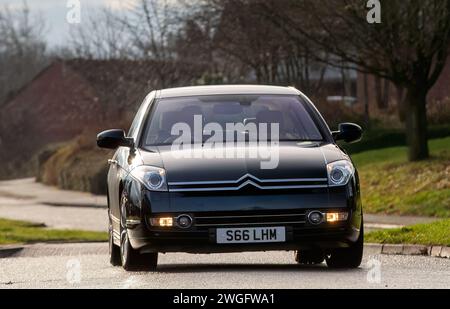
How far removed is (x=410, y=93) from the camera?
99.2ft

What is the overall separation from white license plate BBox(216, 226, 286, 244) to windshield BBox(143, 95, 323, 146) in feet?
4.04

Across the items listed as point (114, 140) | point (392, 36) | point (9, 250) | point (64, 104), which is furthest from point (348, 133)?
point (64, 104)

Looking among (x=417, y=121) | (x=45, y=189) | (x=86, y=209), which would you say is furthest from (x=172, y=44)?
(x=417, y=121)

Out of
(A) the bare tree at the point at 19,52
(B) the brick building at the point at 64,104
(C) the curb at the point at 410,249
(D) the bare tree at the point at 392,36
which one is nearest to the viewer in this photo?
(C) the curb at the point at 410,249

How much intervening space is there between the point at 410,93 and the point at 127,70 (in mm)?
26122

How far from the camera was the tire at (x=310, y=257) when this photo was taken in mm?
13945

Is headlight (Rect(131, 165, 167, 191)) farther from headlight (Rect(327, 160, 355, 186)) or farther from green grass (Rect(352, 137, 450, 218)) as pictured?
green grass (Rect(352, 137, 450, 218))

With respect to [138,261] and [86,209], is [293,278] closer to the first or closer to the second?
[138,261]

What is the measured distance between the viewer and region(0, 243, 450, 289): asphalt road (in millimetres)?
10883

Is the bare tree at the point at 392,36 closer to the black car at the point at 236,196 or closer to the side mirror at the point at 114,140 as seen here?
the side mirror at the point at 114,140

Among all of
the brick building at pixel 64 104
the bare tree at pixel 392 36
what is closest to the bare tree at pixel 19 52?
the brick building at pixel 64 104

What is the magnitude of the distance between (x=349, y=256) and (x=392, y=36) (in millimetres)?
16746

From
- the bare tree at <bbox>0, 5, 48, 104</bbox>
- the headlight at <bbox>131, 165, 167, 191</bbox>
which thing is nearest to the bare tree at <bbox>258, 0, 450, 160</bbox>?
the headlight at <bbox>131, 165, 167, 191</bbox>

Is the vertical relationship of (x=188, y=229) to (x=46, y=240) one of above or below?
above
